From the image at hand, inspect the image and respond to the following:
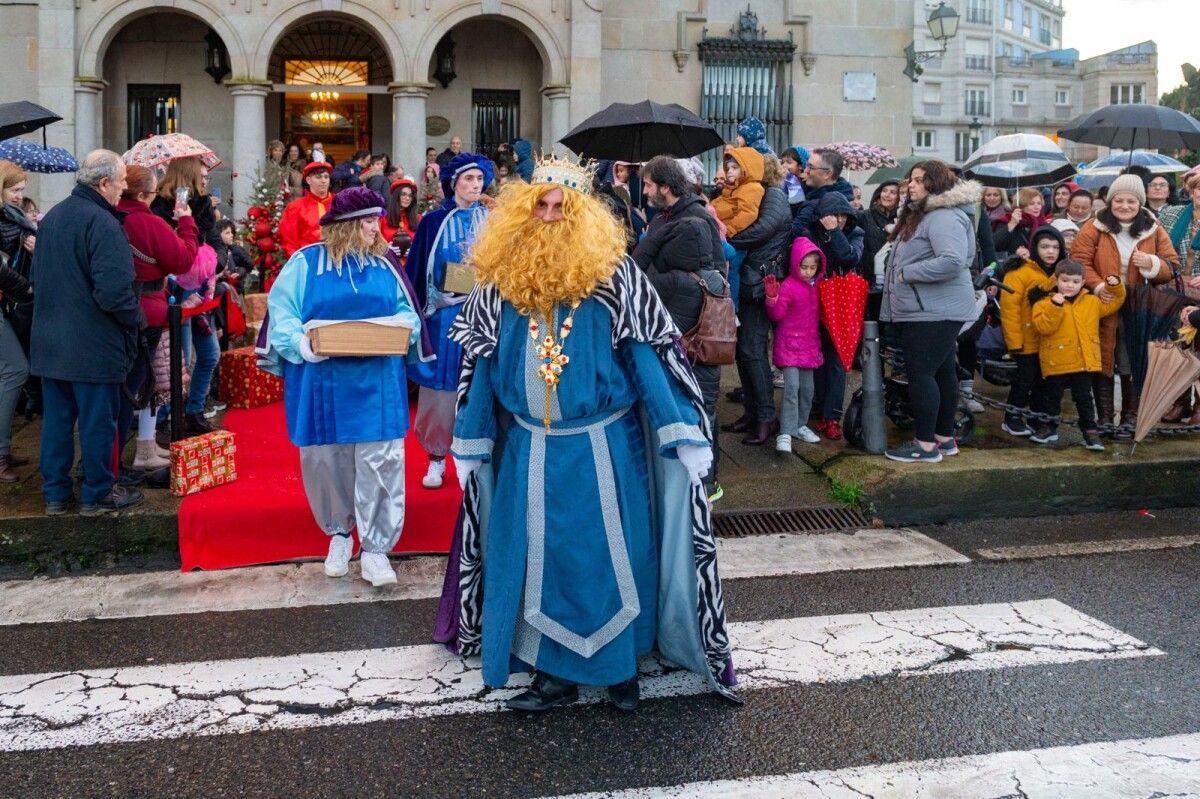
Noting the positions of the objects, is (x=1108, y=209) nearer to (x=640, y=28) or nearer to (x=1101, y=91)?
(x=640, y=28)

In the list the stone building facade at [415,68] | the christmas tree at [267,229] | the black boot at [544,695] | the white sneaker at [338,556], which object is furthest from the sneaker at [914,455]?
the stone building facade at [415,68]

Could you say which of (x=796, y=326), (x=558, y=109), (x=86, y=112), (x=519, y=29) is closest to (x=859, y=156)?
(x=558, y=109)

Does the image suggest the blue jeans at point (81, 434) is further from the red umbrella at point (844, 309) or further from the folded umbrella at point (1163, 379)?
the folded umbrella at point (1163, 379)

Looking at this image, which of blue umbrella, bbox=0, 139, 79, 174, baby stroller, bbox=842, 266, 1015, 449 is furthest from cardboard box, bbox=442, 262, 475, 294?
blue umbrella, bbox=0, 139, 79, 174

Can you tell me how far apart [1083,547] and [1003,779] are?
10.0ft

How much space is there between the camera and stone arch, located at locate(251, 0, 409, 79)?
15.3m

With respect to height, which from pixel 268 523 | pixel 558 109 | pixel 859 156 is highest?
pixel 558 109

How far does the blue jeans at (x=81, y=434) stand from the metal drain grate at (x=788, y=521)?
134 inches

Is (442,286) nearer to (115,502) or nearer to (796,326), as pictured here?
(115,502)

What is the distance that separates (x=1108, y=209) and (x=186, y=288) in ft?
21.4

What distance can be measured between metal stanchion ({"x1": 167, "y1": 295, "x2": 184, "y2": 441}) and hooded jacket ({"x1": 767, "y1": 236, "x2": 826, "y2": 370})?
3812 mm

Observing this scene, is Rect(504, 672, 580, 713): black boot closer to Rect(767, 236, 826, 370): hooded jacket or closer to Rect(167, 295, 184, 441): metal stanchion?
Rect(167, 295, 184, 441): metal stanchion

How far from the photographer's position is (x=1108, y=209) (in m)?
8.35

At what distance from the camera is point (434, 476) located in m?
6.56
